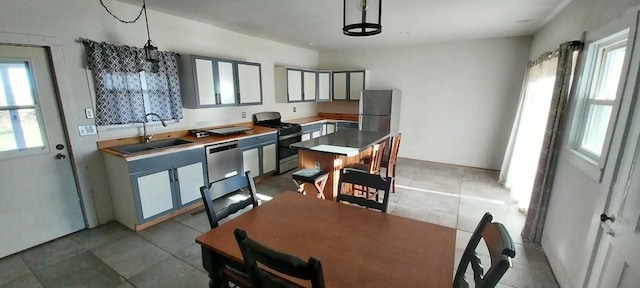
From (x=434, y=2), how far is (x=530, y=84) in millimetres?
2184

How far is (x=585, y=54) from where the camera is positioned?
2232mm

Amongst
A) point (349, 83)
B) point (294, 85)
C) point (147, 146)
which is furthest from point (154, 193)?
point (349, 83)

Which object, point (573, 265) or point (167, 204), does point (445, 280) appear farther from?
point (167, 204)

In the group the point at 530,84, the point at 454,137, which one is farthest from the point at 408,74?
the point at 530,84

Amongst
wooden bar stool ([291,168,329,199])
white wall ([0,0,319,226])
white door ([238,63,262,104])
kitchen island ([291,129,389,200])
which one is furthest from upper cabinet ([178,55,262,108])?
wooden bar stool ([291,168,329,199])

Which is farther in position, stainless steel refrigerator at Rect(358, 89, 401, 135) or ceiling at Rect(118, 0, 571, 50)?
stainless steel refrigerator at Rect(358, 89, 401, 135)

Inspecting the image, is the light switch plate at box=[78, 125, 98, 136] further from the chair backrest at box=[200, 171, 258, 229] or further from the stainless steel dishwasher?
the chair backrest at box=[200, 171, 258, 229]

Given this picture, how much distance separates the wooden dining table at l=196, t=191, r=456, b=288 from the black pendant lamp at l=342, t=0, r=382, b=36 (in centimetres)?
114

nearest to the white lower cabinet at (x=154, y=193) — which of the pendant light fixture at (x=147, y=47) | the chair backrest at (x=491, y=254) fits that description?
the pendant light fixture at (x=147, y=47)

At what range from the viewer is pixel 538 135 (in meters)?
3.23

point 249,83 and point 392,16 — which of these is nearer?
point 392,16

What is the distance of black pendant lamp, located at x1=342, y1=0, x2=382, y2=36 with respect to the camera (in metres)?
1.40

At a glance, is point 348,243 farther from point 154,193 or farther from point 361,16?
point 154,193

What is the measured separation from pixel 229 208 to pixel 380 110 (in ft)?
14.4
